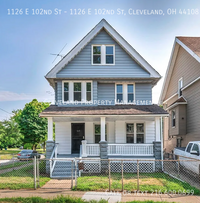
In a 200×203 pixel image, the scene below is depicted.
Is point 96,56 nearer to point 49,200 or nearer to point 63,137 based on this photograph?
point 63,137

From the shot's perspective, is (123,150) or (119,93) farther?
(119,93)

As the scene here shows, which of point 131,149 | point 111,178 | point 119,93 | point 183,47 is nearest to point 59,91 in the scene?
point 119,93

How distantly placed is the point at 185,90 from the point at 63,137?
31.9 ft

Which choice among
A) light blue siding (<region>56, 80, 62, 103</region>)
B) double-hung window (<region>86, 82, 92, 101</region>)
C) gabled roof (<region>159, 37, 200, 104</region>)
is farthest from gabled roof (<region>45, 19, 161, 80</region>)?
gabled roof (<region>159, 37, 200, 104</region>)

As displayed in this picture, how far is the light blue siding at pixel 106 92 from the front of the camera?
52.9 feet

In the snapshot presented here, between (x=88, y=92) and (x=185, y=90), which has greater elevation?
(x=185, y=90)

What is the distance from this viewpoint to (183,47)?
17031mm

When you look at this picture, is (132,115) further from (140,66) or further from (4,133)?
(4,133)

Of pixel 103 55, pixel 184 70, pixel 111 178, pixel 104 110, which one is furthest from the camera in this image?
pixel 184 70

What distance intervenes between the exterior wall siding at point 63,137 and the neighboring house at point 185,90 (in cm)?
802

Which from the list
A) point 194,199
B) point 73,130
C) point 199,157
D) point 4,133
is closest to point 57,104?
point 73,130

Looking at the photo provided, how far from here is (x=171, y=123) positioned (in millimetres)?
19906

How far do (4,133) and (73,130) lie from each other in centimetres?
2737

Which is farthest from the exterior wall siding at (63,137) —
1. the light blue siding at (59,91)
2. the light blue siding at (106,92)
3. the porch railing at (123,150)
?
the light blue siding at (106,92)
